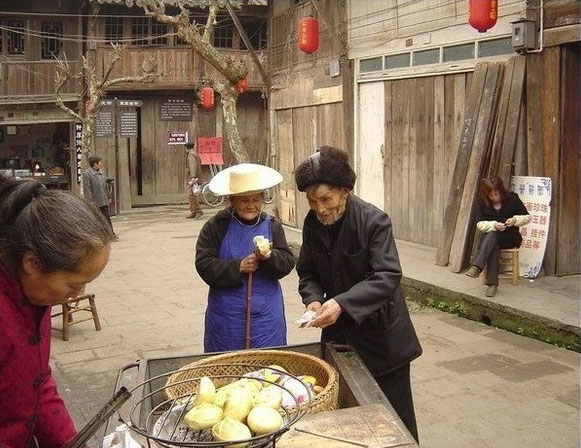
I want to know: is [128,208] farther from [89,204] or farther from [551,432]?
[89,204]

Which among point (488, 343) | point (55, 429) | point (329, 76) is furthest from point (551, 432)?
point (329, 76)

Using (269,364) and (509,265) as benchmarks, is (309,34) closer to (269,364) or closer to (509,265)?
(509,265)

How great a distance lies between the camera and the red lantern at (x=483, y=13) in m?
7.32

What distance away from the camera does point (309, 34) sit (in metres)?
11.6

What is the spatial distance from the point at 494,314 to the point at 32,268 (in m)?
5.75

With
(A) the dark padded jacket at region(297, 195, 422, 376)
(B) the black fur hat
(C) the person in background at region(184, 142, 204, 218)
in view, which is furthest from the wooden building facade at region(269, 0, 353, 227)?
(B) the black fur hat

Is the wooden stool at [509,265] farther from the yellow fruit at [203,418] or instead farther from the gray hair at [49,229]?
the gray hair at [49,229]

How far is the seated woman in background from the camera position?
23.2 feet

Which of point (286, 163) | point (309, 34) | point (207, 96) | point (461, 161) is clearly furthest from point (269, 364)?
point (207, 96)

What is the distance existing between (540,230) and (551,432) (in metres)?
3.69

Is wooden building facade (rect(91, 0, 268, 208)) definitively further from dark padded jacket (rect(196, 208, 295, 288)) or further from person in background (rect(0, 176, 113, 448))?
person in background (rect(0, 176, 113, 448))

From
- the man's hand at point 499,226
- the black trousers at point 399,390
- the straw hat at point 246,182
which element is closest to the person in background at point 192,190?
the man's hand at point 499,226

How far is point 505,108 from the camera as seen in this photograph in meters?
7.79

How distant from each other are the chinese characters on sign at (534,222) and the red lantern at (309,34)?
532 cm
